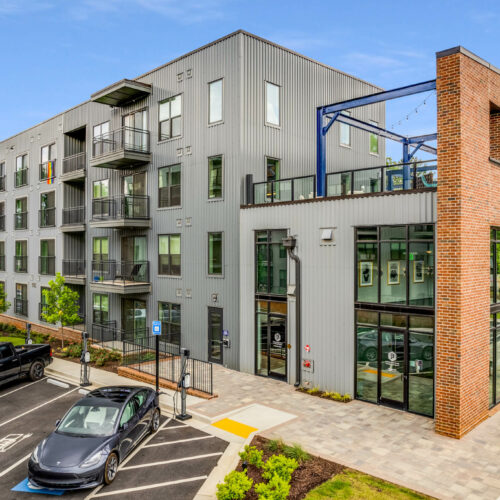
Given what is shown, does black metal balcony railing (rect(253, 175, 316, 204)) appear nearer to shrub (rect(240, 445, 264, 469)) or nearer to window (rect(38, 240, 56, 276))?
shrub (rect(240, 445, 264, 469))

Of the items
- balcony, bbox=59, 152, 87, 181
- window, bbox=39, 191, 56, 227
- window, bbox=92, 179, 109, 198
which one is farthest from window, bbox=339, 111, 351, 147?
window, bbox=39, 191, 56, 227

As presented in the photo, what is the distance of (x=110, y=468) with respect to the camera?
10.0 metres

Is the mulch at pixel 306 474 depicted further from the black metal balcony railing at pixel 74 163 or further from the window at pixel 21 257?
the window at pixel 21 257

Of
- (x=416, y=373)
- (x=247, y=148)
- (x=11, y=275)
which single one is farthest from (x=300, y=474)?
(x=11, y=275)

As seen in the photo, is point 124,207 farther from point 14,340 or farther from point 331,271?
point 331,271

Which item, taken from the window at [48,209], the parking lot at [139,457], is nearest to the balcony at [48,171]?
the window at [48,209]

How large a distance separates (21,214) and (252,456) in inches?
1161

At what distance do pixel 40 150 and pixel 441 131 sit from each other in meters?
27.1

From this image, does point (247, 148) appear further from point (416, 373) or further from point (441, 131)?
point (416, 373)

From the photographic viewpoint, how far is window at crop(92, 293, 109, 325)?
84.9 ft

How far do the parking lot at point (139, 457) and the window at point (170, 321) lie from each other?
254 inches

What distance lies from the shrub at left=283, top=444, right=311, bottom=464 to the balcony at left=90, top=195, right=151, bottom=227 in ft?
47.9

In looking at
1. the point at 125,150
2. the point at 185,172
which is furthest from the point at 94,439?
the point at 125,150

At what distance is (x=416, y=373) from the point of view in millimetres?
13430
